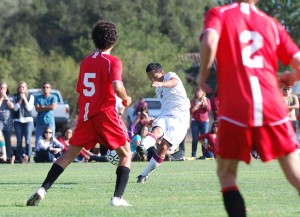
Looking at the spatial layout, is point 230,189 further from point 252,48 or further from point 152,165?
point 152,165

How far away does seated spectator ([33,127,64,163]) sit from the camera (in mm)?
22062

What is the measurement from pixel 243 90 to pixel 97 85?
11.7 ft

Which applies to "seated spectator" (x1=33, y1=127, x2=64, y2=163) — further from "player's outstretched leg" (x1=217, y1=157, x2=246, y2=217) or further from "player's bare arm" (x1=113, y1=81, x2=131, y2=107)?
"player's outstretched leg" (x1=217, y1=157, x2=246, y2=217)

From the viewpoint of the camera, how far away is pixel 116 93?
1006 cm

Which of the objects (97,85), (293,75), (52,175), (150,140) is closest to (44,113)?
(150,140)

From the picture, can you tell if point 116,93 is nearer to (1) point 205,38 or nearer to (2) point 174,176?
(1) point 205,38

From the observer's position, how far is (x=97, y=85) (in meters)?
10.3

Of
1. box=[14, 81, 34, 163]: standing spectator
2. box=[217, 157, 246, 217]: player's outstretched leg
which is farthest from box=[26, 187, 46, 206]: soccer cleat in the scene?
box=[14, 81, 34, 163]: standing spectator

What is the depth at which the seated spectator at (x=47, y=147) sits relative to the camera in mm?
22062

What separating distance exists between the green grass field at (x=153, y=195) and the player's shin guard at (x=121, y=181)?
0.20 m

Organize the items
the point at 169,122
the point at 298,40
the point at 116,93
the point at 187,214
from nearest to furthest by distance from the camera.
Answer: the point at 187,214 < the point at 116,93 < the point at 169,122 < the point at 298,40

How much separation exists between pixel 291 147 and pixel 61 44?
74.2 metres

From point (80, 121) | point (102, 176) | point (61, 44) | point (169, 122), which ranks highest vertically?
point (80, 121)

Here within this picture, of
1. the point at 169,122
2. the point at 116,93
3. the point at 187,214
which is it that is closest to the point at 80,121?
the point at 116,93
